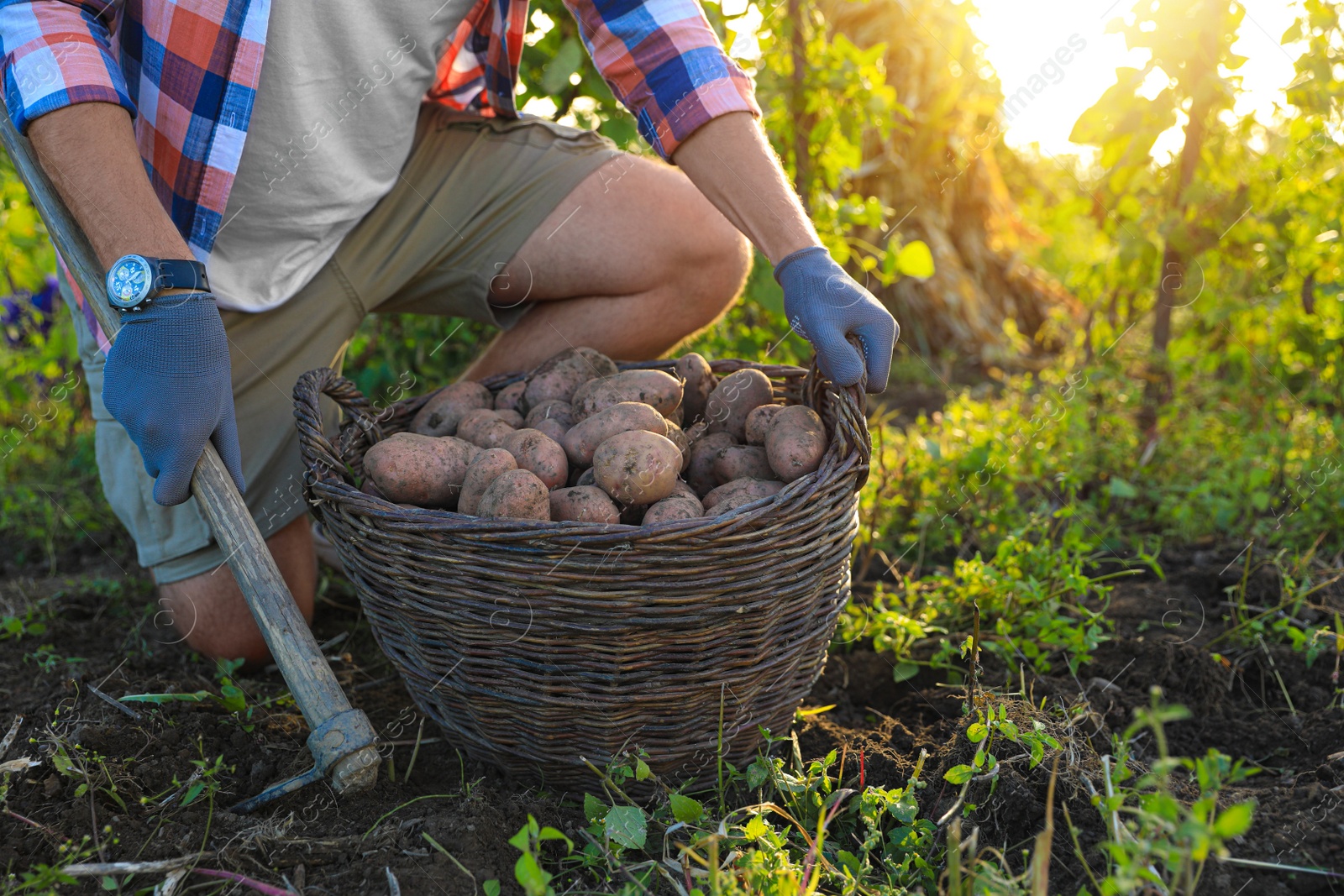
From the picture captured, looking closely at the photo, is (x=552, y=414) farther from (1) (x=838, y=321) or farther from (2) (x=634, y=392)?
(1) (x=838, y=321)

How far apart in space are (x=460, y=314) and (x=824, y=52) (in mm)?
1489

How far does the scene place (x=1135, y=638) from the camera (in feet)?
6.57

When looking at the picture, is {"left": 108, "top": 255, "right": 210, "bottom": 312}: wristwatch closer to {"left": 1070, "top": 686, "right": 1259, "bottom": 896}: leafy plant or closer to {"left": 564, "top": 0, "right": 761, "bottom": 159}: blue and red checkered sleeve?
{"left": 564, "top": 0, "right": 761, "bottom": 159}: blue and red checkered sleeve

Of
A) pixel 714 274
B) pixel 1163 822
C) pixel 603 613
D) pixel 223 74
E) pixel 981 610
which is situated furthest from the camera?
pixel 714 274

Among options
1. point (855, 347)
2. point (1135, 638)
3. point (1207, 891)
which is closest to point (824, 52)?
point (855, 347)

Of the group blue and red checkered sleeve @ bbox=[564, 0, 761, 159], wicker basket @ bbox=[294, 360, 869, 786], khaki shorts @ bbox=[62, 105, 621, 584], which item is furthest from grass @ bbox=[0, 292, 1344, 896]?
blue and red checkered sleeve @ bbox=[564, 0, 761, 159]

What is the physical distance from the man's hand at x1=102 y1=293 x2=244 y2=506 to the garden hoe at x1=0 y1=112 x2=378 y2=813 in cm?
5

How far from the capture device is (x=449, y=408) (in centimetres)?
197

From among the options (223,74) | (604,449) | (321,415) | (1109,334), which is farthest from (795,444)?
(1109,334)

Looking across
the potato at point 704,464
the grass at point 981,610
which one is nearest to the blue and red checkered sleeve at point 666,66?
the potato at point 704,464

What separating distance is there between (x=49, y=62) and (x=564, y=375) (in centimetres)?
107

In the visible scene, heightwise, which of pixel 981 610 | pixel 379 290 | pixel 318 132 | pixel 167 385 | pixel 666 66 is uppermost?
pixel 666 66

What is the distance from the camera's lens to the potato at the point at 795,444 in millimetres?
1617

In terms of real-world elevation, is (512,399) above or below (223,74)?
below
